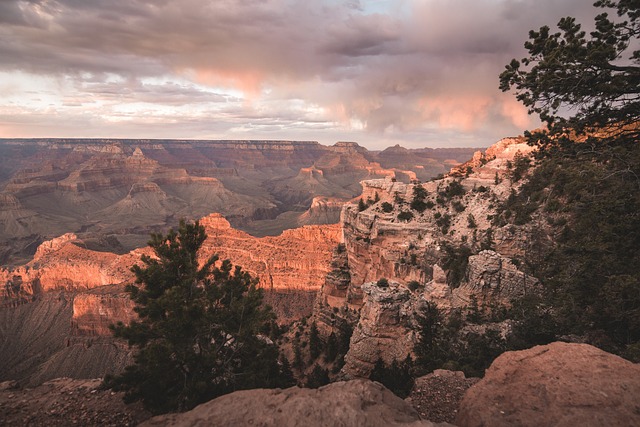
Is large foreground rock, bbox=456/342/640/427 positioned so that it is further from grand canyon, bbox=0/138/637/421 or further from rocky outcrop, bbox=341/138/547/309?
rocky outcrop, bbox=341/138/547/309

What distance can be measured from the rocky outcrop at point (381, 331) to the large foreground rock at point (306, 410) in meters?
16.5

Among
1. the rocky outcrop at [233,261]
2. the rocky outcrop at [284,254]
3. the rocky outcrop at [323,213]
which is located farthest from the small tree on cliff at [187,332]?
the rocky outcrop at [323,213]

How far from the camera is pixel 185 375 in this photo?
12.9 m

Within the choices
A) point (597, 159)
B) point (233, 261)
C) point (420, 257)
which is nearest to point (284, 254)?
point (233, 261)

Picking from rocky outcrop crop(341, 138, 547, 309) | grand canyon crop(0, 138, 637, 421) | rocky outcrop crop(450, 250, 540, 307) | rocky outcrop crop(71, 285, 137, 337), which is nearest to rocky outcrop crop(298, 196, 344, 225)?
grand canyon crop(0, 138, 637, 421)

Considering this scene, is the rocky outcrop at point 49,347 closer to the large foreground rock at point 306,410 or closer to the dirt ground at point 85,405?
the dirt ground at point 85,405

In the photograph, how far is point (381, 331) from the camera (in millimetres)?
25031

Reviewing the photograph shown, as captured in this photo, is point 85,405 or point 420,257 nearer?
point 85,405

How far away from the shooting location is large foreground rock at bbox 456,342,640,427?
6.96m

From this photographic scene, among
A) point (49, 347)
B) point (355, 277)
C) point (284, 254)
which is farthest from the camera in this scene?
point (284, 254)

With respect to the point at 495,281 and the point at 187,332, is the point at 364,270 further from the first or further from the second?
the point at 187,332

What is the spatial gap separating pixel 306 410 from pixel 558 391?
5856 millimetres

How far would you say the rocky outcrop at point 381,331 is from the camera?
24.5m

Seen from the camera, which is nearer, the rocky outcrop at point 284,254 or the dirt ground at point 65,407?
the dirt ground at point 65,407
